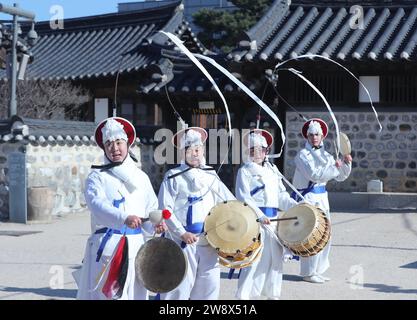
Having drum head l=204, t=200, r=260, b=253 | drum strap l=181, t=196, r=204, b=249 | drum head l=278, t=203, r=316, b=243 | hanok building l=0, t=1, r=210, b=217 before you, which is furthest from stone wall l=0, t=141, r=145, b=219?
drum head l=204, t=200, r=260, b=253

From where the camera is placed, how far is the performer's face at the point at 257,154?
6.62 meters

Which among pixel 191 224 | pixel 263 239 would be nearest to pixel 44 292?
pixel 191 224

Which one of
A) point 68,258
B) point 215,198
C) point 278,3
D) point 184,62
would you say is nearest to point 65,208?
point 68,258

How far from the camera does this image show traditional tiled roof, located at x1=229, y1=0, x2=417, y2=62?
555 inches

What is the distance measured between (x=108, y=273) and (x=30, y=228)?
7.22m

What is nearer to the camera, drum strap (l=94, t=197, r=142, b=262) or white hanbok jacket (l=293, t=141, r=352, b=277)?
drum strap (l=94, t=197, r=142, b=262)

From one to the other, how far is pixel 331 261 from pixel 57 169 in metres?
6.43

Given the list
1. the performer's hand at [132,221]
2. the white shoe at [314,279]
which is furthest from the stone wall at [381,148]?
the performer's hand at [132,221]

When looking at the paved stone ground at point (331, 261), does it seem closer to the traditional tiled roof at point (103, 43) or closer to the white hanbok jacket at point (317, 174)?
the white hanbok jacket at point (317, 174)

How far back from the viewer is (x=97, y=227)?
4.93 metres

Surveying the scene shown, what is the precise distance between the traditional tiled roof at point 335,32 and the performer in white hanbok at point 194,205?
8.84 metres

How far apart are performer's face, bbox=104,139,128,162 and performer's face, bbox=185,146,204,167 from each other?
2.66 feet

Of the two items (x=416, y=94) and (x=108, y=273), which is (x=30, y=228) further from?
(x=416, y=94)

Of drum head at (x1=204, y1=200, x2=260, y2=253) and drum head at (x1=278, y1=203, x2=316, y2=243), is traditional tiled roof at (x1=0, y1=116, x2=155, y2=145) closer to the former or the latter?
drum head at (x1=278, y1=203, x2=316, y2=243)
